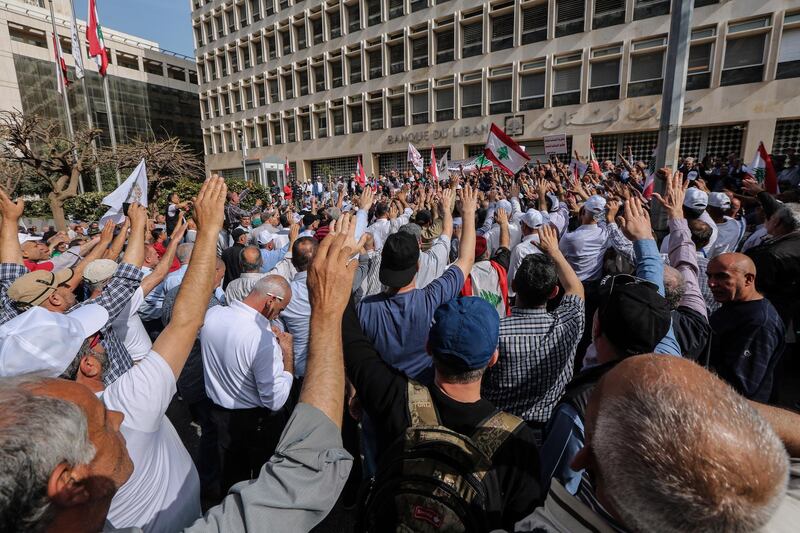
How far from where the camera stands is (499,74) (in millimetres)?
24172

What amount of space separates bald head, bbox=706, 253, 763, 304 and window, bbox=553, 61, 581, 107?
73.8 feet

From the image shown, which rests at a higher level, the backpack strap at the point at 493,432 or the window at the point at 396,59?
the window at the point at 396,59

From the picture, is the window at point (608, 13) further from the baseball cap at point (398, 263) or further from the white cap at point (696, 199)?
the baseball cap at point (398, 263)

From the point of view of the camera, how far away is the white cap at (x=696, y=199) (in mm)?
4176

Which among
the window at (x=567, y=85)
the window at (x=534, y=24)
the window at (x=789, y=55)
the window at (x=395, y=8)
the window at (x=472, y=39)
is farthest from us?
the window at (x=395, y=8)

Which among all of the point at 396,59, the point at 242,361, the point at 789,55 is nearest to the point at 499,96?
the point at 396,59

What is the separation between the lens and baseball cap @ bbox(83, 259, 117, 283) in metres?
3.01

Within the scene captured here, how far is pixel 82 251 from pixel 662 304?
21.5ft

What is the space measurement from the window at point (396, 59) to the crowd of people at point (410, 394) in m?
27.5

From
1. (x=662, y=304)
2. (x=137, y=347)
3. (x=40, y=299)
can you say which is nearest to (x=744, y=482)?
(x=662, y=304)

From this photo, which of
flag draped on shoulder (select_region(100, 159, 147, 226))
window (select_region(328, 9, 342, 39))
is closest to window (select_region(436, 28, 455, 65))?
window (select_region(328, 9, 342, 39))

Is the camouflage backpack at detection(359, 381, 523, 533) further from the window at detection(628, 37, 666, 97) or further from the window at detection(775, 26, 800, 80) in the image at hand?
the window at detection(775, 26, 800, 80)

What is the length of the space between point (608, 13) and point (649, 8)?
182 centimetres

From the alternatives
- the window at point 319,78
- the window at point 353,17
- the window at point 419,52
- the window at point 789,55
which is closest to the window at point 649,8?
the window at point 789,55
